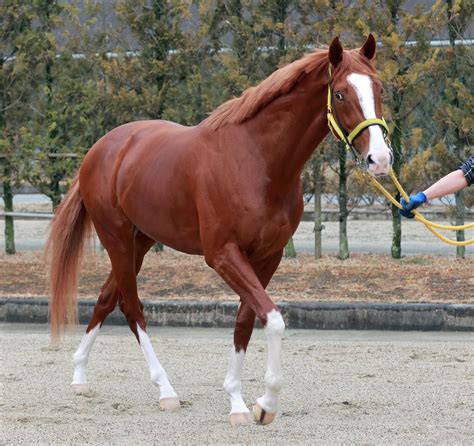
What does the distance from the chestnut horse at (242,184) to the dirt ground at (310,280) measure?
3.05 meters

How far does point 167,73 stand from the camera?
39.8 ft

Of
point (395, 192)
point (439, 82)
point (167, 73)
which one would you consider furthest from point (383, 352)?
point (167, 73)

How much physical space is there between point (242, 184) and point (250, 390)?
4.98 feet

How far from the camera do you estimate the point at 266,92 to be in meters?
5.45

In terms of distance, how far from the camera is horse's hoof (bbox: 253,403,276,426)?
5254 mm

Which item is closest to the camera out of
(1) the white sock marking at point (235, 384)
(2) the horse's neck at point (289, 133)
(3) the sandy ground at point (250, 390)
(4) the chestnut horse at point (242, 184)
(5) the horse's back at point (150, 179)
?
(4) the chestnut horse at point (242, 184)

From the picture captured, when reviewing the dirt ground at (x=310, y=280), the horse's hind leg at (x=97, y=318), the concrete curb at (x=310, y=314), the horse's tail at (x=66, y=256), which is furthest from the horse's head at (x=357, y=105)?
the dirt ground at (x=310, y=280)

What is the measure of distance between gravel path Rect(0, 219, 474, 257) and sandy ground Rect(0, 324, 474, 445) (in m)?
4.55

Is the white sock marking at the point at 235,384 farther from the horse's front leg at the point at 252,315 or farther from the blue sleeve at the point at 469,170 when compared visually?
the blue sleeve at the point at 469,170

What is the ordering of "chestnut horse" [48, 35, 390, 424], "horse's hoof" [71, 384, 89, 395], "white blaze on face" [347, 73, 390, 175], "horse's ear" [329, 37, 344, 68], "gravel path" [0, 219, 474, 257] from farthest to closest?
"gravel path" [0, 219, 474, 257] < "horse's hoof" [71, 384, 89, 395] < "chestnut horse" [48, 35, 390, 424] < "horse's ear" [329, 37, 344, 68] < "white blaze on face" [347, 73, 390, 175]

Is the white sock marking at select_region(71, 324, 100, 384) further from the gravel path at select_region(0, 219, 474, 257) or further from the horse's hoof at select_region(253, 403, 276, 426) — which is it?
the gravel path at select_region(0, 219, 474, 257)

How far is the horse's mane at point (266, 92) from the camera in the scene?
532cm

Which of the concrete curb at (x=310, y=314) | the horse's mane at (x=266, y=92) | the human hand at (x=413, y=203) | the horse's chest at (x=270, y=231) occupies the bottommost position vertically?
the concrete curb at (x=310, y=314)

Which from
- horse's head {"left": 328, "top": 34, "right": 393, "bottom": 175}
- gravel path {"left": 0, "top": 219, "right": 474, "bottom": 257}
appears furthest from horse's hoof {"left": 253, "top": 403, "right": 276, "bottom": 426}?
gravel path {"left": 0, "top": 219, "right": 474, "bottom": 257}
